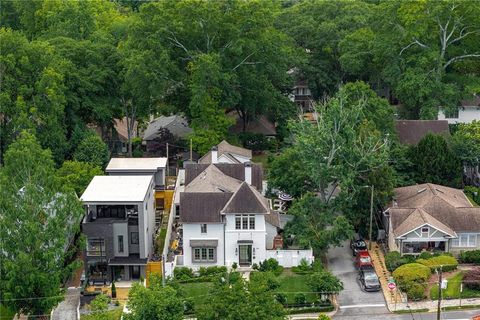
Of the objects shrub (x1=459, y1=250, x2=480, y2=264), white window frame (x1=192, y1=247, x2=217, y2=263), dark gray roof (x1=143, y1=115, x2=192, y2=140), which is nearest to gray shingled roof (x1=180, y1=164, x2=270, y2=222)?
white window frame (x1=192, y1=247, x2=217, y2=263)

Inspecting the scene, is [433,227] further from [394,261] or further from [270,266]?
[270,266]

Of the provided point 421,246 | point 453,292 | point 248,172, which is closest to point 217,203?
point 248,172

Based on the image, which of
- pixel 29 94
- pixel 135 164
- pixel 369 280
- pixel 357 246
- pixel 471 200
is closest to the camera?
pixel 369 280

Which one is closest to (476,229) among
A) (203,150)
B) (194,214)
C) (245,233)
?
(245,233)

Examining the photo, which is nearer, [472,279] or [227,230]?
[472,279]

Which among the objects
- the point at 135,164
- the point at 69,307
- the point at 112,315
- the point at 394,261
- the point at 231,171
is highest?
the point at 135,164

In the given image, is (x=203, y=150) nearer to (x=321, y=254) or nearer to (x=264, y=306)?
(x=321, y=254)

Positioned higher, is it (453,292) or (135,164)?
(135,164)

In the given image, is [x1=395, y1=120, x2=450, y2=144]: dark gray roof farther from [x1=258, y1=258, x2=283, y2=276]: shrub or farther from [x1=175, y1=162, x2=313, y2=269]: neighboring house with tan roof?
[x1=258, y1=258, x2=283, y2=276]: shrub
